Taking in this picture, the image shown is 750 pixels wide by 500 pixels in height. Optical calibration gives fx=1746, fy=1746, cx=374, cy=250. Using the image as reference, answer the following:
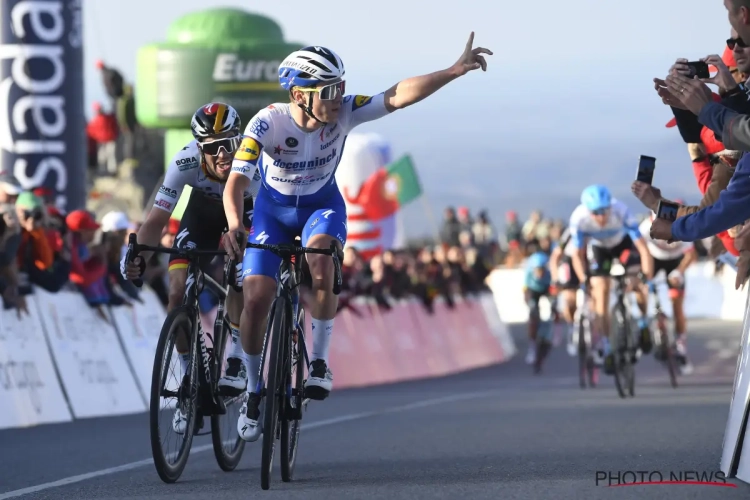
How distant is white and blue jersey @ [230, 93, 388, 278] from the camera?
31.0 ft

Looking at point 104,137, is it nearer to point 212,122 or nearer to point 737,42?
point 212,122

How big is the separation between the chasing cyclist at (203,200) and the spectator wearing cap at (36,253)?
198 inches

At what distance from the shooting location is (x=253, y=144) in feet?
30.7

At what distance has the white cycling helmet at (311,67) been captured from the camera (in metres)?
9.22

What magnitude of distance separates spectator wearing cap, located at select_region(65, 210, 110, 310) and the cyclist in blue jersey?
11581 mm

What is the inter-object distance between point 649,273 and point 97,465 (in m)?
9.47

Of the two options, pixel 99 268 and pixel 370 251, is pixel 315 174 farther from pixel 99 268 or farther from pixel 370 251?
pixel 370 251

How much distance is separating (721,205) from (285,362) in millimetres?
2347

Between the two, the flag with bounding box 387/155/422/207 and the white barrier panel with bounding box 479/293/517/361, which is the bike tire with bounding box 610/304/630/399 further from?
the flag with bounding box 387/155/422/207

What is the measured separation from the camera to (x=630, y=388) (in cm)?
1825

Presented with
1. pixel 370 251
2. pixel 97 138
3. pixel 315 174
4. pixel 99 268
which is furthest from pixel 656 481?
pixel 370 251

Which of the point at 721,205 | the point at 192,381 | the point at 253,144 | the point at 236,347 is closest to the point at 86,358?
the point at 236,347

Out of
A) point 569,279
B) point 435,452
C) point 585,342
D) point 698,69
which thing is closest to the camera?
point 698,69

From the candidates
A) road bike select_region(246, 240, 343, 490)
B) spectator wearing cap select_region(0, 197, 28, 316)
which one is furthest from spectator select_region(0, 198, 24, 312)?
road bike select_region(246, 240, 343, 490)
